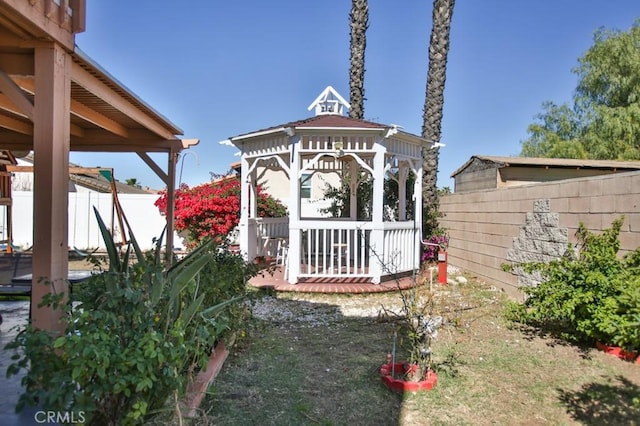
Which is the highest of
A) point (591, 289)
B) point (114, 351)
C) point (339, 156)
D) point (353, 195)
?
point (339, 156)

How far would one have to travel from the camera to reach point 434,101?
38.3 feet

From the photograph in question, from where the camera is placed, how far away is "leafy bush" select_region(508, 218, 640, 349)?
445 cm

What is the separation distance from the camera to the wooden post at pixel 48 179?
2.88 metres

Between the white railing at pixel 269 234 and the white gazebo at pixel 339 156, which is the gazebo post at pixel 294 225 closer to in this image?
the white gazebo at pixel 339 156

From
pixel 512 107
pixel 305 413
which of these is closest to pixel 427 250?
pixel 305 413

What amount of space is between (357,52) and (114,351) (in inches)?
451

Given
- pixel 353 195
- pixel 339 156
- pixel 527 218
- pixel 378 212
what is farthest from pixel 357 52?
pixel 527 218

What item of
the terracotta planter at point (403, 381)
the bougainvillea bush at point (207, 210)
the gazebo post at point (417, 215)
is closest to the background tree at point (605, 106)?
the gazebo post at point (417, 215)

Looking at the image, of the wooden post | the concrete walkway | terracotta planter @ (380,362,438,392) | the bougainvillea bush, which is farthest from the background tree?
the concrete walkway

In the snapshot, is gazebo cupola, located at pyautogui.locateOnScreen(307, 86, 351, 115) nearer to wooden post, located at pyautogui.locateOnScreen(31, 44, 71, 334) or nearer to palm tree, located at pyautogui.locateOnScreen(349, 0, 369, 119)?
palm tree, located at pyautogui.locateOnScreen(349, 0, 369, 119)

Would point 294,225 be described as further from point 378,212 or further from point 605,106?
point 605,106

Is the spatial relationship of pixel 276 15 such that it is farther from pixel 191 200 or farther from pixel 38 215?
pixel 38 215

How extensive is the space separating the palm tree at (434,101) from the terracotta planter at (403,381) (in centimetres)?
758

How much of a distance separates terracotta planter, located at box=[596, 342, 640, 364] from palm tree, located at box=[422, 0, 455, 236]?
6.59m
